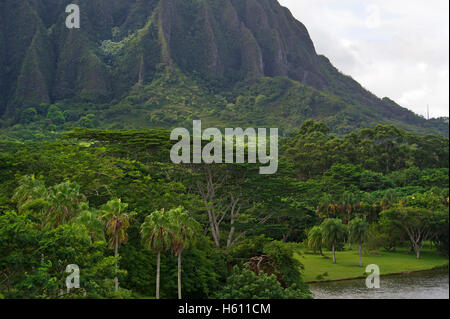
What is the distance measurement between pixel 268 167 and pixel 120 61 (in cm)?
11921

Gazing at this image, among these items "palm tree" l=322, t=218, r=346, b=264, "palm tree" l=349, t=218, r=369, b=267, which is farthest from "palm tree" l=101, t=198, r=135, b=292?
"palm tree" l=349, t=218, r=369, b=267

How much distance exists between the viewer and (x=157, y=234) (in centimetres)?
2475

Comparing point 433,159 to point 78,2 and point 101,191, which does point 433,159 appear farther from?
point 78,2

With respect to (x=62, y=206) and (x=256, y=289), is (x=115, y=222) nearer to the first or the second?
(x=62, y=206)

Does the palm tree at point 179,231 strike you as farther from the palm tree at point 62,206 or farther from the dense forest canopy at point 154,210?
the palm tree at point 62,206

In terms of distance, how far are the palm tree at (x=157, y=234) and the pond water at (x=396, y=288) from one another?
12.6 meters

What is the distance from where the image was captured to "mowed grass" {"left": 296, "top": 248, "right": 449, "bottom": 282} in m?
39.7

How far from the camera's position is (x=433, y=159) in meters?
80.1

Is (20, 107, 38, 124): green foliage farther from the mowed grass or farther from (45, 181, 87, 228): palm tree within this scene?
(45, 181, 87, 228): palm tree

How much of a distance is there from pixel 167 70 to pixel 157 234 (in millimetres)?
118144

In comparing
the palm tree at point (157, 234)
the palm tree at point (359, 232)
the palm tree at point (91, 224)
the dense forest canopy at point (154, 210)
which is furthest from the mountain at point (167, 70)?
the palm tree at point (91, 224)

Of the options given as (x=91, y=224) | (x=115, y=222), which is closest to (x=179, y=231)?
(x=115, y=222)

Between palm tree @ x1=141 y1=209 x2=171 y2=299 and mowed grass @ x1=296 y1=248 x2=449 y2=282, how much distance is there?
48.6ft

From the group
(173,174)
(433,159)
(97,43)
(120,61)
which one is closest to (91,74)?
(120,61)
